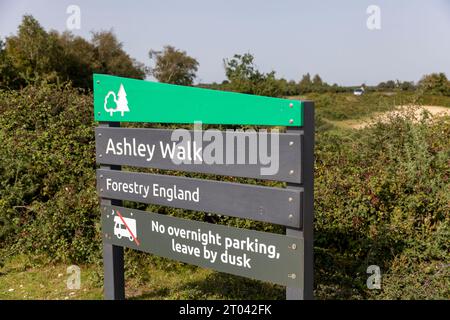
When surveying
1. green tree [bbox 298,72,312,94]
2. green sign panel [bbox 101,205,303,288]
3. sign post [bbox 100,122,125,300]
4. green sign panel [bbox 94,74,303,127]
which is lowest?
sign post [bbox 100,122,125,300]

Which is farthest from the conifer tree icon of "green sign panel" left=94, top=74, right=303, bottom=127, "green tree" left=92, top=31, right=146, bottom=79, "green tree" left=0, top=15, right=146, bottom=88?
"green tree" left=92, top=31, right=146, bottom=79

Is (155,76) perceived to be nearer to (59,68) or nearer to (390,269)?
(59,68)

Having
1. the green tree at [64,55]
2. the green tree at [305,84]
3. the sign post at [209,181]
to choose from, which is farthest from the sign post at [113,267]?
the green tree at [305,84]

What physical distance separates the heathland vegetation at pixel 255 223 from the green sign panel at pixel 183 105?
159 cm

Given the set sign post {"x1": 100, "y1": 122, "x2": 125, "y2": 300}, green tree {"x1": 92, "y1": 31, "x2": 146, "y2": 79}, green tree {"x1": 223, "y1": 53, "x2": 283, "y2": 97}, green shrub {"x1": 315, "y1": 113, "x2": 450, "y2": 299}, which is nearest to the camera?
sign post {"x1": 100, "y1": 122, "x2": 125, "y2": 300}

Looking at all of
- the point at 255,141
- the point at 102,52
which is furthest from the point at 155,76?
the point at 255,141

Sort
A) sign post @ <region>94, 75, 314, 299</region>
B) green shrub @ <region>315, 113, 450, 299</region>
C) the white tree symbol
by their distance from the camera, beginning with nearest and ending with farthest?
sign post @ <region>94, 75, 314, 299</region> < the white tree symbol < green shrub @ <region>315, 113, 450, 299</region>

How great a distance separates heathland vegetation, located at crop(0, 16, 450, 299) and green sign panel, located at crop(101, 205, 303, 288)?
832mm

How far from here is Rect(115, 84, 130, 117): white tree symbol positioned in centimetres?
323

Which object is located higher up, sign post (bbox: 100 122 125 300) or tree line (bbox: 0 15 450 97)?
tree line (bbox: 0 15 450 97)

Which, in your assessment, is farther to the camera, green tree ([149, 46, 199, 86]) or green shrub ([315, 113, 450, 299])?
green tree ([149, 46, 199, 86])

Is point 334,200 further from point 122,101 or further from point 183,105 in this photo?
point 122,101

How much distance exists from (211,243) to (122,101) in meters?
1.20

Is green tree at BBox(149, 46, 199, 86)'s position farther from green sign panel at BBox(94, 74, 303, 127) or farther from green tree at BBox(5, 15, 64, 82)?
green sign panel at BBox(94, 74, 303, 127)
